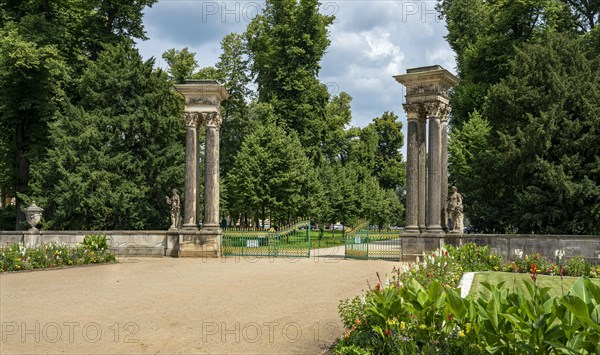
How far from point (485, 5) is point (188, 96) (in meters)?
29.1

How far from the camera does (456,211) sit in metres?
19.7

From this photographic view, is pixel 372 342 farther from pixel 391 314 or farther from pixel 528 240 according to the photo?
pixel 528 240

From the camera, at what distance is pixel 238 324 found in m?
8.26

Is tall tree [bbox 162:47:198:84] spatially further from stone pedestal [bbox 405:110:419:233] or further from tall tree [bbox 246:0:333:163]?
stone pedestal [bbox 405:110:419:233]

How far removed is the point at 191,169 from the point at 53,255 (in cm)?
685

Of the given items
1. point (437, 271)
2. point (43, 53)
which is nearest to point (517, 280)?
point (437, 271)

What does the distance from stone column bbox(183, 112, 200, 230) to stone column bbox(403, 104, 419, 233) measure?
9.35 metres

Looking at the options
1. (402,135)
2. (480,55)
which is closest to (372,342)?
(480,55)

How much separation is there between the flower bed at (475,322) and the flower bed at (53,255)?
1400 cm

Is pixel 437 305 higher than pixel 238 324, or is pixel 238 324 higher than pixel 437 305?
pixel 437 305

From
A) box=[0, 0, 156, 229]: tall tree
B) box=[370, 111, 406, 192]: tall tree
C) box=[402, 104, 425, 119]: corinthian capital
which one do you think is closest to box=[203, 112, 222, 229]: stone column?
box=[402, 104, 425, 119]: corinthian capital

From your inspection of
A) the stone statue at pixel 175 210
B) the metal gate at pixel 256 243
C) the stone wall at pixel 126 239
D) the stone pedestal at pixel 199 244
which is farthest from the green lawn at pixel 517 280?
the stone wall at pixel 126 239

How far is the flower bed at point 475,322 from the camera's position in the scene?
3967mm

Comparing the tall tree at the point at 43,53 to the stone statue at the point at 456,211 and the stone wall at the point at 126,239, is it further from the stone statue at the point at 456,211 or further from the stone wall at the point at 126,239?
the stone statue at the point at 456,211
